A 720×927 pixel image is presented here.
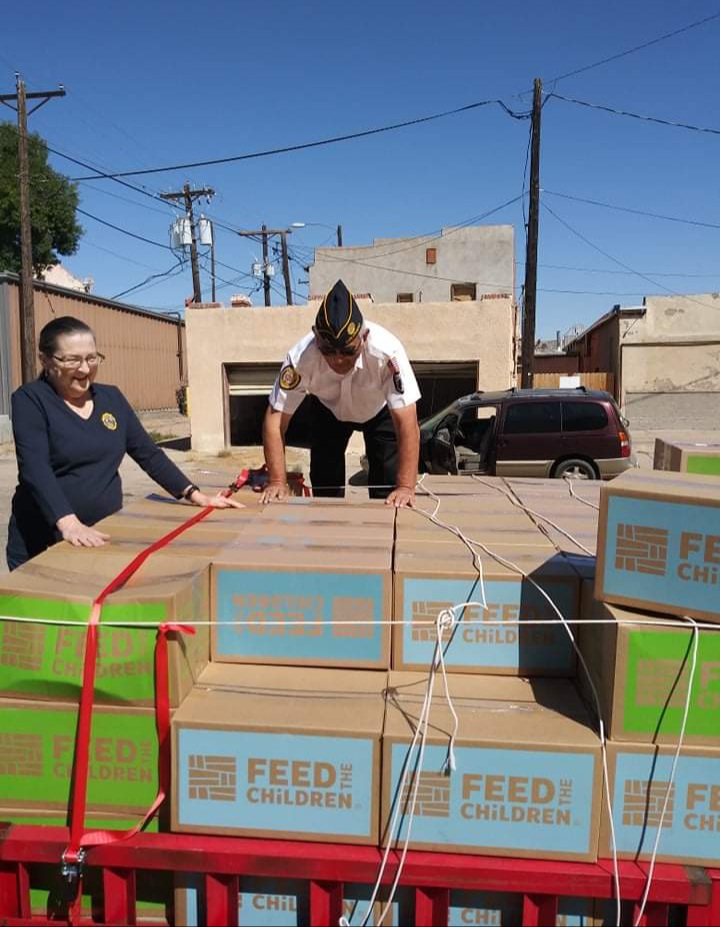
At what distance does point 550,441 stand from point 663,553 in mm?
7618

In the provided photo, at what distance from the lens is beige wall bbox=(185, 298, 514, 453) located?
14516 millimetres

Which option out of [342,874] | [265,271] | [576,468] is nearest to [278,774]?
[342,874]

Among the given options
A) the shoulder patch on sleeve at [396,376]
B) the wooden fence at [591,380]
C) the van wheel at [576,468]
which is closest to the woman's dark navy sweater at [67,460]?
the shoulder patch on sleeve at [396,376]

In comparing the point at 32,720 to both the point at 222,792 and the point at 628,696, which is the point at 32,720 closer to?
the point at 222,792

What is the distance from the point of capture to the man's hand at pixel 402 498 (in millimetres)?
2794

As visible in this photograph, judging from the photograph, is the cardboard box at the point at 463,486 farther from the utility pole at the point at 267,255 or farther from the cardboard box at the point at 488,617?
the utility pole at the point at 267,255

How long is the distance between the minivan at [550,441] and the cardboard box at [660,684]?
294 inches

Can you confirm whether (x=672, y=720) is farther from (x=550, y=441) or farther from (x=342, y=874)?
(x=550, y=441)

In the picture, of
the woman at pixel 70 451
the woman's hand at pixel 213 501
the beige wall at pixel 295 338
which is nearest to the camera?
the woman at pixel 70 451

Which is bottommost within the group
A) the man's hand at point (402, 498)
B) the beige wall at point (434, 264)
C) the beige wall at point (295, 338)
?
the man's hand at point (402, 498)

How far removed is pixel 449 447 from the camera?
9133 mm

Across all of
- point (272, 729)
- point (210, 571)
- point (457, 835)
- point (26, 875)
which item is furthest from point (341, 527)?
point (26, 875)

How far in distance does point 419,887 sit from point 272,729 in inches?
18.2

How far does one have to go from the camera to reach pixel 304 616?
1.95 metres
